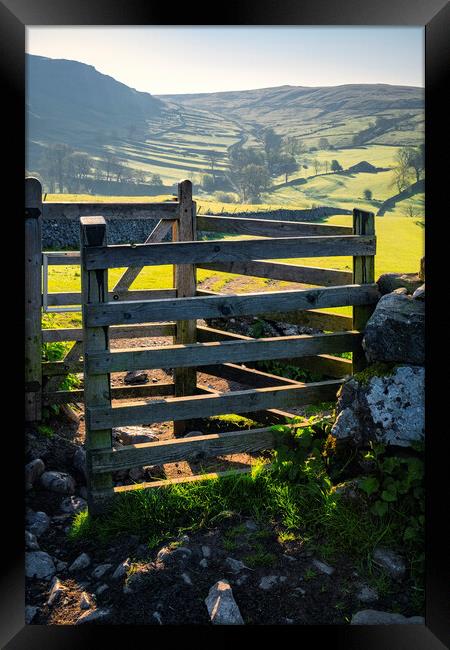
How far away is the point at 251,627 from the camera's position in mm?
4812

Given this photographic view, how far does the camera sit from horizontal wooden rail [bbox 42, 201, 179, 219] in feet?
27.0

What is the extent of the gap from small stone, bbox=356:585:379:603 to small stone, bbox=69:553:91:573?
7.09 ft

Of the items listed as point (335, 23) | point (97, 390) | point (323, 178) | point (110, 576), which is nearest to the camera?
point (335, 23)

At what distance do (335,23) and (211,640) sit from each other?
14.4 ft

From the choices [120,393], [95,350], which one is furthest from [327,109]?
[95,350]

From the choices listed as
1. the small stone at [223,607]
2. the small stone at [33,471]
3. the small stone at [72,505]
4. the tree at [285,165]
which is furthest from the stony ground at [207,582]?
the tree at [285,165]

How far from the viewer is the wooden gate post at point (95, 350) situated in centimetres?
616

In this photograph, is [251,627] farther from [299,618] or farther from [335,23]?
[335,23]

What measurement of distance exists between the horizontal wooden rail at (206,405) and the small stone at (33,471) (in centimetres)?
141

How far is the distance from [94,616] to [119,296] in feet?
15.3

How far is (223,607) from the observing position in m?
5.02

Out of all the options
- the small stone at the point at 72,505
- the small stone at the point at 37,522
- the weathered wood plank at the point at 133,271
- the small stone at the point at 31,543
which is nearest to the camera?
the small stone at the point at 31,543
